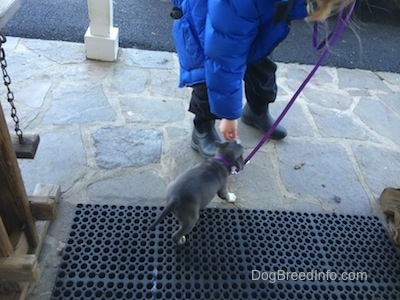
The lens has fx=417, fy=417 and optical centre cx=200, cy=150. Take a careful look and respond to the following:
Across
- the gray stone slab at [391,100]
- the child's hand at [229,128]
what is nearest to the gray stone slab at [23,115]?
the child's hand at [229,128]

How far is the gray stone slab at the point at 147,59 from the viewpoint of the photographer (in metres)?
2.47

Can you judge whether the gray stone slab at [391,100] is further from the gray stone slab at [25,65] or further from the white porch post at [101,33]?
the gray stone slab at [25,65]

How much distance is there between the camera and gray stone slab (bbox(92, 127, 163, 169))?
1.81m

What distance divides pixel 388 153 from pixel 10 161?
174 cm

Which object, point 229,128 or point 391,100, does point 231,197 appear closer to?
point 229,128

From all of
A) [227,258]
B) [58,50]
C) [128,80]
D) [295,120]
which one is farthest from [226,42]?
[58,50]

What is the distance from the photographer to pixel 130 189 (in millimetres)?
1688

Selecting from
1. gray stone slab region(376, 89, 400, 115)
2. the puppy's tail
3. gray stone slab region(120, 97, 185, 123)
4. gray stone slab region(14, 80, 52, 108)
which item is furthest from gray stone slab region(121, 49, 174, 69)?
the puppy's tail

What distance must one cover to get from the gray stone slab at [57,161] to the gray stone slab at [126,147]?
0.08m

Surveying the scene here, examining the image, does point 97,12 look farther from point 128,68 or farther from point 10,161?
point 10,161

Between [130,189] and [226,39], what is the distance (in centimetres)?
72

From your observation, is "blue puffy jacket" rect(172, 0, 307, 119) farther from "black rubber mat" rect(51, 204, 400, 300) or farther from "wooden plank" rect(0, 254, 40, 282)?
"wooden plank" rect(0, 254, 40, 282)

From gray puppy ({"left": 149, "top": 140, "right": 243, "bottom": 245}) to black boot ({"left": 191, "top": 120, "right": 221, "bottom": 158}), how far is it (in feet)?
1.26

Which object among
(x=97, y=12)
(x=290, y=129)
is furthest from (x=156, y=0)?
(x=290, y=129)
